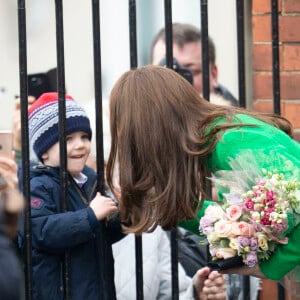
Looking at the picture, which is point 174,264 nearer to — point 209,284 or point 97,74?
point 209,284

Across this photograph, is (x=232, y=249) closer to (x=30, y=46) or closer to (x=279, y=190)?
(x=279, y=190)

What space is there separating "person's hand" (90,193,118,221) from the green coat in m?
0.43

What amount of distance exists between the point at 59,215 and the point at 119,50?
10.8 feet

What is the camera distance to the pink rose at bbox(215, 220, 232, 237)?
3531 millimetres

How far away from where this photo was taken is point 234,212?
3.57 metres

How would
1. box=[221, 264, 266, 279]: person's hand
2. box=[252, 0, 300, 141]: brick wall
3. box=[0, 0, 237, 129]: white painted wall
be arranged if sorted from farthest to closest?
1. box=[0, 0, 237, 129]: white painted wall
2. box=[252, 0, 300, 141]: brick wall
3. box=[221, 264, 266, 279]: person's hand

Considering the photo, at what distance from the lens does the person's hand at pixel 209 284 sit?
14.4 ft

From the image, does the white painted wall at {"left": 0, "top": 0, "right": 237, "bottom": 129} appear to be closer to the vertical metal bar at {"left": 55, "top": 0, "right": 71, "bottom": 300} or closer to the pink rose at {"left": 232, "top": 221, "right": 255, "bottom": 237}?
the vertical metal bar at {"left": 55, "top": 0, "right": 71, "bottom": 300}

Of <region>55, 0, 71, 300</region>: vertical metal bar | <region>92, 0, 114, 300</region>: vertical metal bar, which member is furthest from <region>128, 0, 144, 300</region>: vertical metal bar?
<region>55, 0, 71, 300</region>: vertical metal bar

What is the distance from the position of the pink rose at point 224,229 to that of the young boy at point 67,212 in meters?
0.56

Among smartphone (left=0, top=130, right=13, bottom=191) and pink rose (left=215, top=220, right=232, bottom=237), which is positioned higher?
smartphone (left=0, top=130, right=13, bottom=191)

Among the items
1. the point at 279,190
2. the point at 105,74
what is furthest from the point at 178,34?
the point at 279,190

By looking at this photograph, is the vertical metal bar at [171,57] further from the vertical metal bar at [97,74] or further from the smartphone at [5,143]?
the smartphone at [5,143]

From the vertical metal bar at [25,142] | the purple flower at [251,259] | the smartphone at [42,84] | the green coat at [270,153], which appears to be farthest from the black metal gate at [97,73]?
the smartphone at [42,84]
